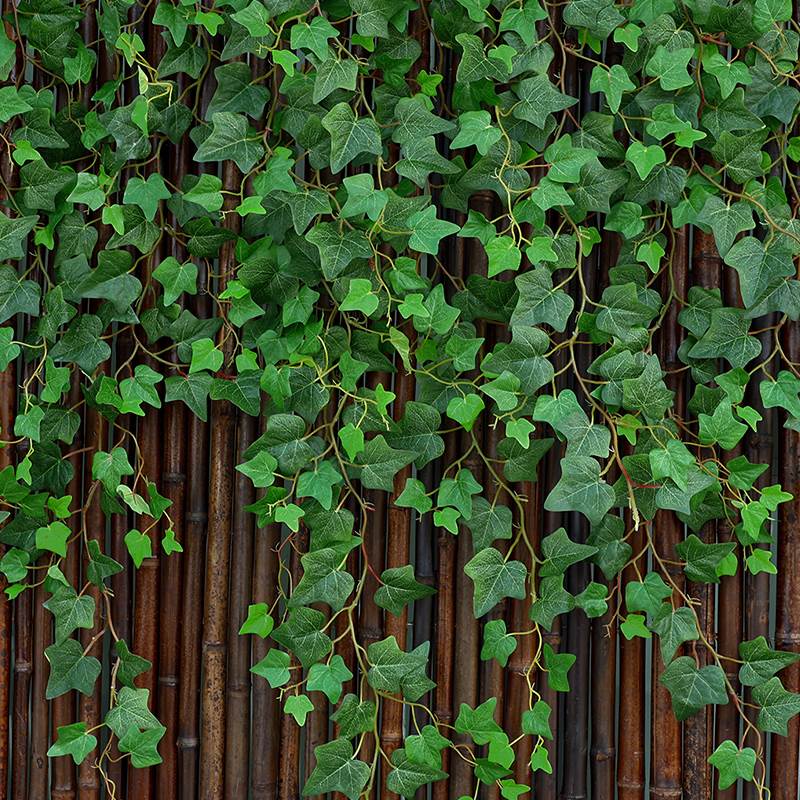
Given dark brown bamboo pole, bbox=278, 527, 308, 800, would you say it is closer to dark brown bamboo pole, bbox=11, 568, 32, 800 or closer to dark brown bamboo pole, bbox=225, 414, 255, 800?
dark brown bamboo pole, bbox=225, 414, 255, 800

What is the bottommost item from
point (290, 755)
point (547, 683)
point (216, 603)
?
point (290, 755)

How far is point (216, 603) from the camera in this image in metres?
1.32

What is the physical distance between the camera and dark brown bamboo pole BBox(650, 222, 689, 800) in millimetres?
1279

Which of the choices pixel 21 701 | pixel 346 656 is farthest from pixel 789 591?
pixel 21 701

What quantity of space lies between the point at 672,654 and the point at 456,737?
0.32 m

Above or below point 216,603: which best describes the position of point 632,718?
below

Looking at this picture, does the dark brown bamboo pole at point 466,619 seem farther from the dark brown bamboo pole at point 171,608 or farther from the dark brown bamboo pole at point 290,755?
the dark brown bamboo pole at point 171,608

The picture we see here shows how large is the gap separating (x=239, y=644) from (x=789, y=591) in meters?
0.77

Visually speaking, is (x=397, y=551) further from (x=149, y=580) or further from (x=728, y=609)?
(x=728, y=609)

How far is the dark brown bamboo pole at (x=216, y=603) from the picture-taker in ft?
4.31

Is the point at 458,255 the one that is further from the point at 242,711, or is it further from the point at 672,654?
the point at 242,711

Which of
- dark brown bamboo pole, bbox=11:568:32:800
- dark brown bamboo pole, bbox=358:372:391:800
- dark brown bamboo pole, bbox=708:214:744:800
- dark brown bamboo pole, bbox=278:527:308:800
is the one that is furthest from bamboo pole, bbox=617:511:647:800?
dark brown bamboo pole, bbox=11:568:32:800

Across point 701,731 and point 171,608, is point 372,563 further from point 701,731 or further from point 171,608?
point 701,731

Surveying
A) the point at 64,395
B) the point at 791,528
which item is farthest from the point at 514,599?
the point at 64,395
